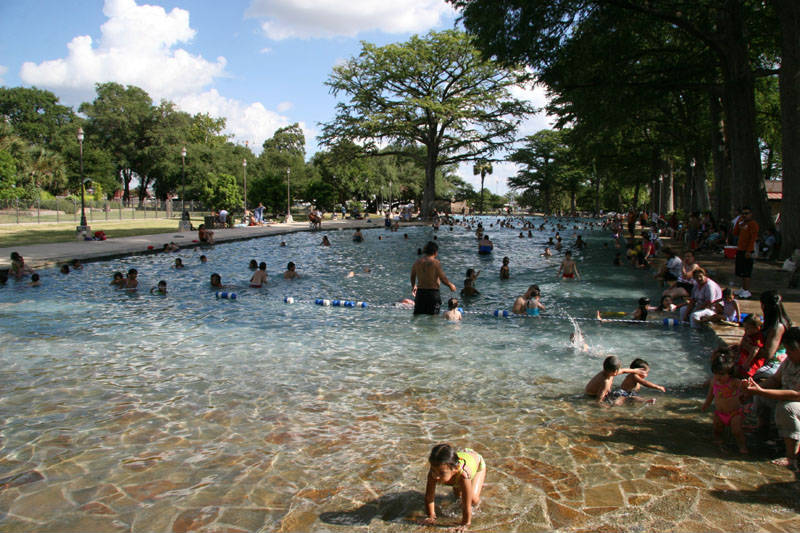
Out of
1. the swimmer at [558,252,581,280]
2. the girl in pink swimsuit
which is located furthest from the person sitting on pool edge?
the girl in pink swimsuit

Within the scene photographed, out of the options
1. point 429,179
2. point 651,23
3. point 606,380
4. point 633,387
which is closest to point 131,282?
point 606,380

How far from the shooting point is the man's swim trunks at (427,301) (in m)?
11.6

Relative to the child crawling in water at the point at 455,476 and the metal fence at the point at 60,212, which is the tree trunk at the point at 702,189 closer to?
the child crawling in water at the point at 455,476

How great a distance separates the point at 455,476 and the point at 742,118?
22931 mm

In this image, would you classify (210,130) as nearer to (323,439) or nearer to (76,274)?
(76,274)

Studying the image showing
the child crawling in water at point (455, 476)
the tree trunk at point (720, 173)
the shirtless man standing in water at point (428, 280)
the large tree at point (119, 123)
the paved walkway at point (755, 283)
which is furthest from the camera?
the large tree at point (119, 123)

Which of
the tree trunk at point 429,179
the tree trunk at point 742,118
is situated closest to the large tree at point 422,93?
the tree trunk at point 429,179

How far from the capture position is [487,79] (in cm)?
5388

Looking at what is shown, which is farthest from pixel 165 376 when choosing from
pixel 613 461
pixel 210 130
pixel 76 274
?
pixel 210 130

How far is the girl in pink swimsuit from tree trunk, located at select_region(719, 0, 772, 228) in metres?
18.7

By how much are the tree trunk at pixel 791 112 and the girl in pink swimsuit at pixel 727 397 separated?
15.3 metres

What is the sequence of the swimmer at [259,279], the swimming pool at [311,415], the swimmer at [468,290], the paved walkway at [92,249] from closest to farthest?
the swimming pool at [311,415] < the swimmer at [468,290] < the swimmer at [259,279] < the paved walkway at [92,249]

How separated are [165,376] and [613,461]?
6.79 m

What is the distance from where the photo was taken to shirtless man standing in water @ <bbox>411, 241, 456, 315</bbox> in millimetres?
10914
